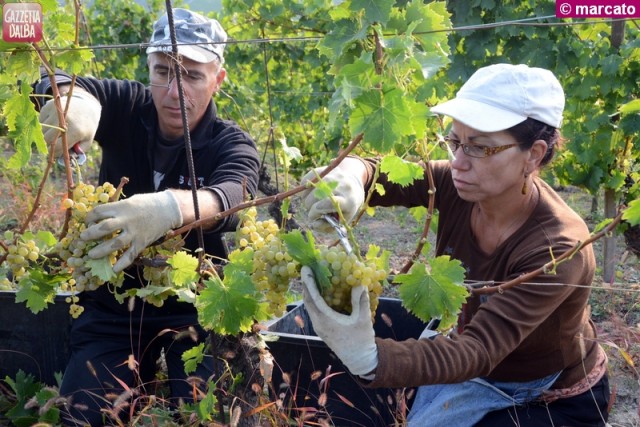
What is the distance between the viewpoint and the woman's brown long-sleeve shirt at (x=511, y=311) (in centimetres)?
175

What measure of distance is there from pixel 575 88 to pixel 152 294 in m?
3.25

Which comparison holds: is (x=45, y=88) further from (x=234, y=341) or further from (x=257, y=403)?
(x=257, y=403)

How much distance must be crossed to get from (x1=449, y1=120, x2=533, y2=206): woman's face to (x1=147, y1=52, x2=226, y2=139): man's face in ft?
3.60

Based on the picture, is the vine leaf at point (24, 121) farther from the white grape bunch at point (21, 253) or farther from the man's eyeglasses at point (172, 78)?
the man's eyeglasses at point (172, 78)

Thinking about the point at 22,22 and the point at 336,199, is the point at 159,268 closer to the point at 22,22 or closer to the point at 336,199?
the point at 336,199

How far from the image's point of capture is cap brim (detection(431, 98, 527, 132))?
200 cm

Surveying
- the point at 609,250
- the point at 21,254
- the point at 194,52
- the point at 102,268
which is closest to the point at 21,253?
the point at 21,254

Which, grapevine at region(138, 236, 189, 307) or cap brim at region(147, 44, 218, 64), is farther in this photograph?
cap brim at region(147, 44, 218, 64)

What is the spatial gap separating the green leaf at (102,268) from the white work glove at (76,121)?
1.62 feet

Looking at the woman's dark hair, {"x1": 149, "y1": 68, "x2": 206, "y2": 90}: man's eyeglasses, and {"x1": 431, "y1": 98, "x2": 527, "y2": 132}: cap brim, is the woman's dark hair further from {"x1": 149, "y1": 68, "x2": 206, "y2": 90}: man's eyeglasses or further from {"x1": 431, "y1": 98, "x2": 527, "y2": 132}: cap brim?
{"x1": 149, "y1": 68, "x2": 206, "y2": 90}: man's eyeglasses

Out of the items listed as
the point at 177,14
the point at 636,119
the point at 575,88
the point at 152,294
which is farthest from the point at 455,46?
the point at 152,294

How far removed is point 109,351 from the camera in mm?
2764

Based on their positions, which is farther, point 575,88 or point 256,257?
point 575,88

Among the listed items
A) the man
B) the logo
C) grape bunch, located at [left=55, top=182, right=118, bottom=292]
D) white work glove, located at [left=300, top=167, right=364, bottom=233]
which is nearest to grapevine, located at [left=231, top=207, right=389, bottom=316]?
white work glove, located at [left=300, top=167, right=364, bottom=233]
